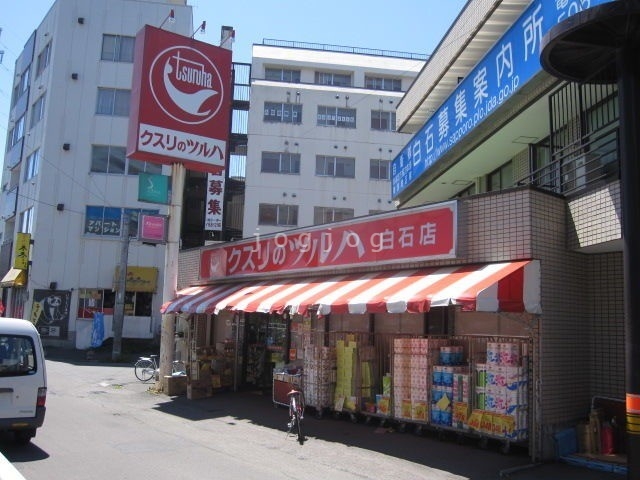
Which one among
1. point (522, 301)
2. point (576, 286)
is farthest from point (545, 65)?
point (576, 286)

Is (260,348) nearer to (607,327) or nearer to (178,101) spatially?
(178,101)

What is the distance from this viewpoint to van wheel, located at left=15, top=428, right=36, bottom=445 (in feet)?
28.6

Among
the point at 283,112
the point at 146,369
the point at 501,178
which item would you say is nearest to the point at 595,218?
the point at 501,178

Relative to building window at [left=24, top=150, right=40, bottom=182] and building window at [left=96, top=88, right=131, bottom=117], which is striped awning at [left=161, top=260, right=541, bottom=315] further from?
building window at [left=24, top=150, right=40, bottom=182]

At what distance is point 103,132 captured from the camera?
113 ft

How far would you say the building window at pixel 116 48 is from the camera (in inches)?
1388

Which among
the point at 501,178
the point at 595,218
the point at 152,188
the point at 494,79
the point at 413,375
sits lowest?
the point at 413,375

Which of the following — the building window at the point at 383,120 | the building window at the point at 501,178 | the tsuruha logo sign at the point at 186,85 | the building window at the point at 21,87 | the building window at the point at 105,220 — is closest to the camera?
the building window at the point at 501,178

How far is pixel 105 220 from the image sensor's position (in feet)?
111

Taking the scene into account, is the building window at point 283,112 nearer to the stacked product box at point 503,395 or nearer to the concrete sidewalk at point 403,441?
the concrete sidewalk at point 403,441

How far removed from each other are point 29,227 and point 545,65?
115 ft

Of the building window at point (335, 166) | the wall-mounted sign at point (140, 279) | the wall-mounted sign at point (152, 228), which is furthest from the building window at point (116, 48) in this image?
the wall-mounted sign at point (152, 228)

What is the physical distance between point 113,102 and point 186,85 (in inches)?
808

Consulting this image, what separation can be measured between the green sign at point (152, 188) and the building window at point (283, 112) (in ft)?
68.0
